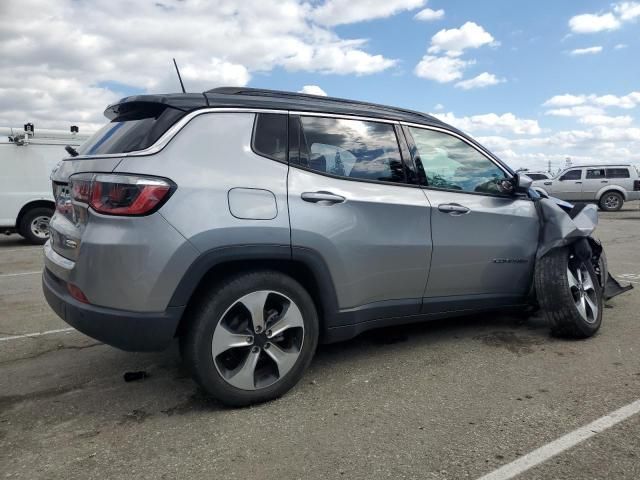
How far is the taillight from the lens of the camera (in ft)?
8.64

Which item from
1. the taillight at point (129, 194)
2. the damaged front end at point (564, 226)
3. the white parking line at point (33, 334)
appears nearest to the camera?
the taillight at point (129, 194)

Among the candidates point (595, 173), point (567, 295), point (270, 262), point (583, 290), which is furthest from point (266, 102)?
point (595, 173)

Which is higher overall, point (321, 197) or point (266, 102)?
point (266, 102)

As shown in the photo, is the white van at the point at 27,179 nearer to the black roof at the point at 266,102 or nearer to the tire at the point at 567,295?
the black roof at the point at 266,102

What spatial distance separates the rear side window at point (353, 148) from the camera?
10.7 ft

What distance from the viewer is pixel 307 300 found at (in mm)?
3102

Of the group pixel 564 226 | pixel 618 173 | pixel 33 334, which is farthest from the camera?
pixel 618 173

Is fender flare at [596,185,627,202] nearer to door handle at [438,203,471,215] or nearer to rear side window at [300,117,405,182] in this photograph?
door handle at [438,203,471,215]

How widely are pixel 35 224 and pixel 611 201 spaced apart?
20.1m

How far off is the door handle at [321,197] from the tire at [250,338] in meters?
0.48

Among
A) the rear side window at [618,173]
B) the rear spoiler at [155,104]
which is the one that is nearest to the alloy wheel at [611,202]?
the rear side window at [618,173]

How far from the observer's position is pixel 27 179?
1094cm

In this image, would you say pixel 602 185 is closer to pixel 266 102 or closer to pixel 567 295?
pixel 567 295

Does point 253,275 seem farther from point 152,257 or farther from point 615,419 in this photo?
point 615,419
